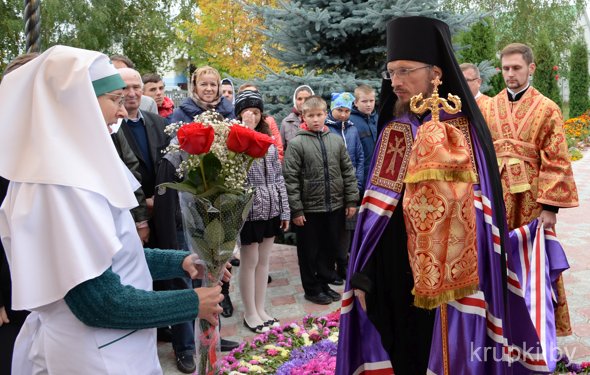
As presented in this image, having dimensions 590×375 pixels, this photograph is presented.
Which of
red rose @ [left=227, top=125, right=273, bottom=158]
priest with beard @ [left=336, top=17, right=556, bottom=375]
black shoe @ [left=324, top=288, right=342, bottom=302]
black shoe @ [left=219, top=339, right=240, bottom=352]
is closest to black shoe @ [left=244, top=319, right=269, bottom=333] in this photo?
black shoe @ [left=219, top=339, right=240, bottom=352]

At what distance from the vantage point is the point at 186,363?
13.3 feet

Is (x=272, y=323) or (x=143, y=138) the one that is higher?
(x=143, y=138)

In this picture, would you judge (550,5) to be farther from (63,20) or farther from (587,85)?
(63,20)

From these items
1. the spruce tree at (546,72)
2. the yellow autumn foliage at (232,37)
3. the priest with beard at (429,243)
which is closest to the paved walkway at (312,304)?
the priest with beard at (429,243)

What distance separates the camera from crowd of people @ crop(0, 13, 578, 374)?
164cm

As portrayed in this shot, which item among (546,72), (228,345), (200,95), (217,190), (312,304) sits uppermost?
(546,72)

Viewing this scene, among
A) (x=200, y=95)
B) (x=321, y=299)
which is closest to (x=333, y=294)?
(x=321, y=299)

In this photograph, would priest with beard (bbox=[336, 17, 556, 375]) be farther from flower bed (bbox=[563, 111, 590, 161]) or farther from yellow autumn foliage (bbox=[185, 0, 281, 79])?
flower bed (bbox=[563, 111, 590, 161])

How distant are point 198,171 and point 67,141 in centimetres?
69

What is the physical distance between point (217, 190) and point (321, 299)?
350 cm

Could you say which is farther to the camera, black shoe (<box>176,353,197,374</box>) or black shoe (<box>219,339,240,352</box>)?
black shoe (<box>219,339,240,352</box>)

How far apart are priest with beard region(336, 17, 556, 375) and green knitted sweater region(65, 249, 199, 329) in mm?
1032

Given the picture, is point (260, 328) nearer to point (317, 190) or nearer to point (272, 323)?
point (272, 323)

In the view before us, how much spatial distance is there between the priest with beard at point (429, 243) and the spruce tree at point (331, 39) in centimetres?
448
